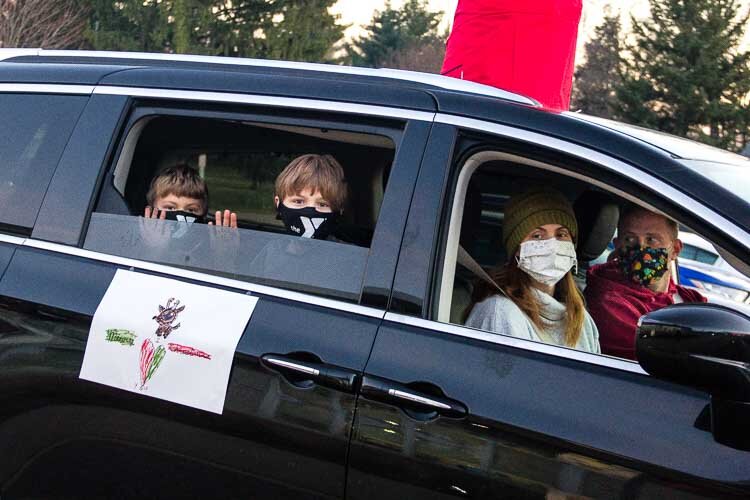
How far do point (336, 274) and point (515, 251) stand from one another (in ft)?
2.33

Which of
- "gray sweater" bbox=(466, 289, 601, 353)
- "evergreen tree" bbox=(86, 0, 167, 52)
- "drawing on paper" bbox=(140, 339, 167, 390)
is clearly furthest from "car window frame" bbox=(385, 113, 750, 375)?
"evergreen tree" bbox=(86, 0, 167, 52)

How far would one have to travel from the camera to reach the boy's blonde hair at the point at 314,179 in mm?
3143

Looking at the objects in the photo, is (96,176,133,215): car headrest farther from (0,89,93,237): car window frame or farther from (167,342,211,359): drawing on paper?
(167,342,211,359): drawing on paper

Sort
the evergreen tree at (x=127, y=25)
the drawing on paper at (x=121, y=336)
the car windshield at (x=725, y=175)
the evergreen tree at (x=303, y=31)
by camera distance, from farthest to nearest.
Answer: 1. the evergreen tree at (x=303, y=31)
2. the evergreen tree at (x=127, y=25)
3. the drawing on paper at (x=121, y=336)
4. the car windshield at (x=725, y=175)

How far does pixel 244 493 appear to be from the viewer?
2.48 m

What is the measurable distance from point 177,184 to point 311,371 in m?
1.28

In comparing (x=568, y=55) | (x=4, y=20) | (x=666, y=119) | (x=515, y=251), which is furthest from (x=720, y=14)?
(x=515, y=251)

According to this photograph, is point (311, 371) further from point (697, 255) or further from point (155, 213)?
point (697, 255)

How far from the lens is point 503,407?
2244 millimetres

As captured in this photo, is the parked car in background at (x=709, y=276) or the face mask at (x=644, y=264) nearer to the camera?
the face mask at (x=644, y=264)

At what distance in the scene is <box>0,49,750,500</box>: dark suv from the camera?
83.9 inches

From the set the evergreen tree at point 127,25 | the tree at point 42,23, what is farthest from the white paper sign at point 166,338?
the evergreen tree at point 127,25

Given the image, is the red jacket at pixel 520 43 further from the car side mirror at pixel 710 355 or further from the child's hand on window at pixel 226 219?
the car side mirror at pixel 710 355

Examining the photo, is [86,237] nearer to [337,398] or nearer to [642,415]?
[337,398]
